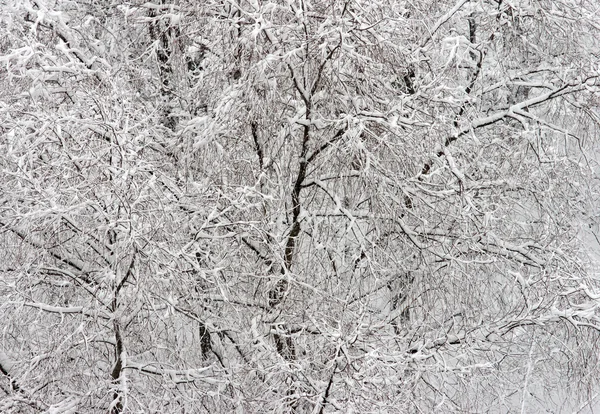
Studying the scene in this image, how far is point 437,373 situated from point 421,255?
1.12 meters

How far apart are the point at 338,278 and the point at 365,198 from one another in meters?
0.77

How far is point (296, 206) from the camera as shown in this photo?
554 centimetres

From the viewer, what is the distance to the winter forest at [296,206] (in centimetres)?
443

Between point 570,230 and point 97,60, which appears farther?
point 570,230

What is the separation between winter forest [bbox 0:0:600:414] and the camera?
14.5ft

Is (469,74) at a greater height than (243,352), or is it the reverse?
(469,74)

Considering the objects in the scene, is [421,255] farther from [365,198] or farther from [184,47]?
[184,47]

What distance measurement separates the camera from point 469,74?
6.87 metres

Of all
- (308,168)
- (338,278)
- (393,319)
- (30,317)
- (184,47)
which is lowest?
(393,319)

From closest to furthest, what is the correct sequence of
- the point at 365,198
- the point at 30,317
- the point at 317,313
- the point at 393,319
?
the point at 30,317 → the point at 317,313 → the point at 365,198 → the point at 393,319

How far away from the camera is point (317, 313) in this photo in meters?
5.09

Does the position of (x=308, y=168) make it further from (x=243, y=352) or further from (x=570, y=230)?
(x=570, y=230)

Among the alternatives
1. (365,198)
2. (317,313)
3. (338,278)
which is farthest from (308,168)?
(317,313)

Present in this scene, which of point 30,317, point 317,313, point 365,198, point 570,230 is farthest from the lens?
point 570,230
